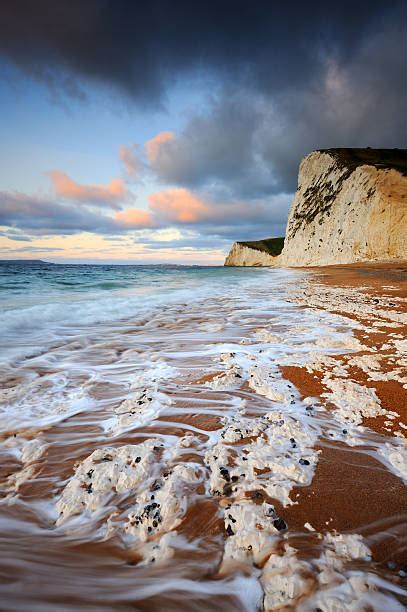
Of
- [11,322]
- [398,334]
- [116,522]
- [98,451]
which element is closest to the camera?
[116,522]

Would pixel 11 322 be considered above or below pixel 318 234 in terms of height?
below

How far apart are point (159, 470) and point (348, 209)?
39.5 meters

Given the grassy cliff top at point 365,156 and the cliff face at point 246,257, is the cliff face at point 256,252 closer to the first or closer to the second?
the cliff face at point 246,257

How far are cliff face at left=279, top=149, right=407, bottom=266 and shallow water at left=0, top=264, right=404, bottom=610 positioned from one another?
102 ft

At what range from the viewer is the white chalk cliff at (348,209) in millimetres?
28781

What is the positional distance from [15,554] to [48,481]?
49cm

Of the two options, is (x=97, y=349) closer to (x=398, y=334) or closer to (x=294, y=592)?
(x=294, y=592)

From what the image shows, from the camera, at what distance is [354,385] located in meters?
3.04

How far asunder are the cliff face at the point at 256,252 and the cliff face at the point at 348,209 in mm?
20338

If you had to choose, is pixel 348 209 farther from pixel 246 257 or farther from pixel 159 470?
pixel 246 257

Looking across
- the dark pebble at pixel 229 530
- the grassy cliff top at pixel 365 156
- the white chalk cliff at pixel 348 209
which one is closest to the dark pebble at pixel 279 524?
the dark pebble at pixel 229 530

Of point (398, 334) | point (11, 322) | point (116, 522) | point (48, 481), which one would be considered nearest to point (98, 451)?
point (48, 481)

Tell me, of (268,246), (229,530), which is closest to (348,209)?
(229,530)

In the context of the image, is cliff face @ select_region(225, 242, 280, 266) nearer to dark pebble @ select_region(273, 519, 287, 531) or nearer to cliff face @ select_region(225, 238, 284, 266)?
cliff face @ select_region(225, 238, 284, 266)
